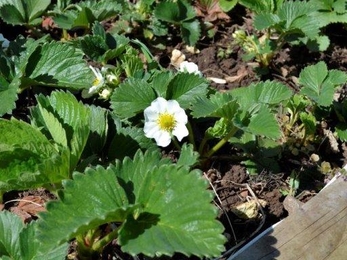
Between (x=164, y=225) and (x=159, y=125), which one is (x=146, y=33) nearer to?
(x=159, y=125)

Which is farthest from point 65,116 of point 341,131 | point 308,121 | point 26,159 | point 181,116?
point 341,131

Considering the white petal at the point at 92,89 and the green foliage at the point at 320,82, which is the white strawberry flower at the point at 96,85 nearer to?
the white petal at the point at 92,89

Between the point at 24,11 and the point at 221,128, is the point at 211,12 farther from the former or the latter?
the point at 221,128

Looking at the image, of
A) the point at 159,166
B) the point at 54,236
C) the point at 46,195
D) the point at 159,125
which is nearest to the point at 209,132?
the point at 159,125

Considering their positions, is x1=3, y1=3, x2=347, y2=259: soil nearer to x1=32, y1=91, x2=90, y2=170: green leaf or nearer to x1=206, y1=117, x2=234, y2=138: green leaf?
x1=206, y1=117, x2=234, y2=138: green leaf

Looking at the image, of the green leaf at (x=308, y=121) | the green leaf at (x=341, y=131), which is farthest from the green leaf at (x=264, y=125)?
the green leaf at (x=341, y=131)

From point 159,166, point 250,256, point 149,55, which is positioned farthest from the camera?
point 149,55

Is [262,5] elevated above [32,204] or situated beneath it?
elevated above
